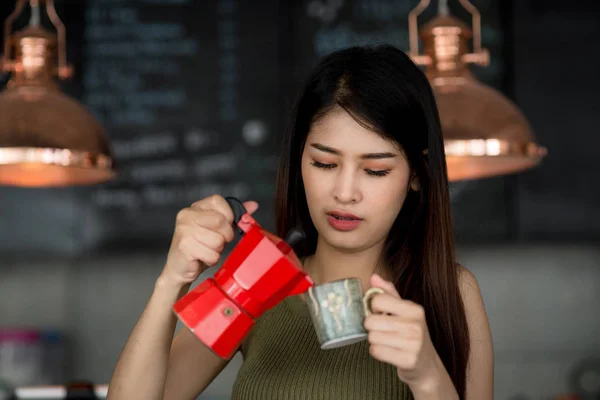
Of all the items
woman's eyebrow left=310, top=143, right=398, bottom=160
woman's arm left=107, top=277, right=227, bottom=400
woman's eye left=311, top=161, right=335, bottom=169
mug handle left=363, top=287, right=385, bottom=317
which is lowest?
woman's arm left=107, top=277, right=227, bottom=400

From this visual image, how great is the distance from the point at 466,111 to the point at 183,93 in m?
1.75

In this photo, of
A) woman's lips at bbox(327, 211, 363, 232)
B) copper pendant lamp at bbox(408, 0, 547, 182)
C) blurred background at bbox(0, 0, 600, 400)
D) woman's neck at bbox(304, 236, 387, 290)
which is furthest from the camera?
blurred background at bbox(0, 0, 600, 400)

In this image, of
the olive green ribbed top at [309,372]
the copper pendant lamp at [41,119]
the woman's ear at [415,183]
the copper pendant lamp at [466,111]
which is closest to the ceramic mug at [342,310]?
the olive green ribbed top at [309,372]

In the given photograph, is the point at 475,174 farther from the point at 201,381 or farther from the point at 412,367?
the point at 412,367

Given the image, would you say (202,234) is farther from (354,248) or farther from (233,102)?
(233,102)

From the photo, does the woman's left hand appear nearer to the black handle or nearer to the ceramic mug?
the ceramic mug

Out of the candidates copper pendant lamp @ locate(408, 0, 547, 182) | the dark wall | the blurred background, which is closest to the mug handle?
copper pendant lamp @ locate(408, 0, 547, 182)

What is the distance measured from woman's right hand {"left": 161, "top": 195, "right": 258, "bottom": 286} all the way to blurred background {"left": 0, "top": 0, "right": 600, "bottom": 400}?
1.94 metres

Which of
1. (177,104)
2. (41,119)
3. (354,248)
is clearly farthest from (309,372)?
(177,104)

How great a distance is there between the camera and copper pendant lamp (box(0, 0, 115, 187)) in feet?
6.01

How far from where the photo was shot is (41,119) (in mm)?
1877

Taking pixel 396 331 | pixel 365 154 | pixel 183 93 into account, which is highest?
pixel 183 93

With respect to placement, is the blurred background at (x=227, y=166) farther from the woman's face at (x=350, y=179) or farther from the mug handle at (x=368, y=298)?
the mug handle at (x=368, y=298)

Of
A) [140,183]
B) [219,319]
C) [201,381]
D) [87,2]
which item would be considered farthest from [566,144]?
[219,319]
